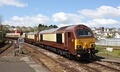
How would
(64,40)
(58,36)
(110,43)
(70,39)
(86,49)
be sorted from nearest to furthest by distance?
(86,49), (70,39), (64,40), (58,36), (110,43)

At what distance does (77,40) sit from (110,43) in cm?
4564

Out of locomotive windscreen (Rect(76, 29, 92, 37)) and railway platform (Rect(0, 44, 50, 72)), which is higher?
locomotive windscreen (Rect(76, 29, 92, 37))

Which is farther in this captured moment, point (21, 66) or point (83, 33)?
point (83, 33)

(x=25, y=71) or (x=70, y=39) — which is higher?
(x=70, y=39)

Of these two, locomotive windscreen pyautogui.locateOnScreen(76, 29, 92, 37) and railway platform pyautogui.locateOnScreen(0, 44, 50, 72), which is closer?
railway platform pyautogui.locateOnScreen(0, 44, 50, 72)

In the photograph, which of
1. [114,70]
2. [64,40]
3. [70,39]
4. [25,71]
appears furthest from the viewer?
[64,40]

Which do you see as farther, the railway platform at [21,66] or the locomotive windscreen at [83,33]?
the locomotive windscreen at [83,33]

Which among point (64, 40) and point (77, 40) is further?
point (64, 40)

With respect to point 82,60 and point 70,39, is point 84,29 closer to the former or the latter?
point 70,39

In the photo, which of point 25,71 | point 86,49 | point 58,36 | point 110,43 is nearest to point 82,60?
point 86,49

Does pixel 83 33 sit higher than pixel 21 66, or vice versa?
pixel 83 33

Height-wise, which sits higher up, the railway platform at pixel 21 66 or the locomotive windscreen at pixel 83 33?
the locomotive windscreen at pixel 83 33

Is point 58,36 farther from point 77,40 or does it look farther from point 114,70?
point 114,70

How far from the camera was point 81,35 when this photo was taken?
19.4 m
